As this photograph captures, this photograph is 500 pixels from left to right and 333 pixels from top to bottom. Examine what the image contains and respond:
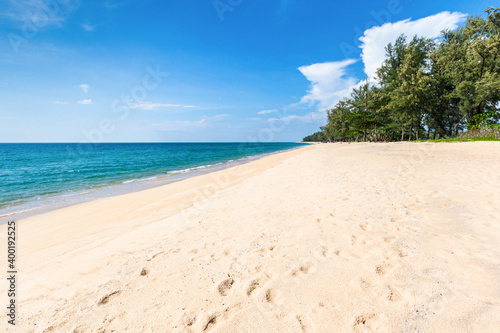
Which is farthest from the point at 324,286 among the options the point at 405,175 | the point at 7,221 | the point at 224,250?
the point at 7,221

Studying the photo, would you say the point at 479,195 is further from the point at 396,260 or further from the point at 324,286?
the point at 324,286

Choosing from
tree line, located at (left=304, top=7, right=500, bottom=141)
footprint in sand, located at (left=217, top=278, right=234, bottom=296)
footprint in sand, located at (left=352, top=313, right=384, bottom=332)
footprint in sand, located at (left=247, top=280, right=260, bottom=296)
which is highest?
tree line, located at (left=304, top=7, right=500, bottom=141)

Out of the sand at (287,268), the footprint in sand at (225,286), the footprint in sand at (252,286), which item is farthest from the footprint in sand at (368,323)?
the footprint in sand at (225,286)

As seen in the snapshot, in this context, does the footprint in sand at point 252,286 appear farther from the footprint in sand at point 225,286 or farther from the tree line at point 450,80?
the tree line at point 450,80

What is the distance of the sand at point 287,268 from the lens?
250cm

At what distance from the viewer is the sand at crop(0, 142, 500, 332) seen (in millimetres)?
2500

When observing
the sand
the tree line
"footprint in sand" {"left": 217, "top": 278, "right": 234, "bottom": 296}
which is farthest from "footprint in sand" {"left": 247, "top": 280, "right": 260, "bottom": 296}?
the tree line

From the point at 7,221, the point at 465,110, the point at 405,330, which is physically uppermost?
the point at 465,110

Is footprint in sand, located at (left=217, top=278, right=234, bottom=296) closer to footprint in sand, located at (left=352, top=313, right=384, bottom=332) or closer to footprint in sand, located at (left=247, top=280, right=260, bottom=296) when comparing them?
footprint in sand, located at (left=247, top=280, right=260, bottom=296)

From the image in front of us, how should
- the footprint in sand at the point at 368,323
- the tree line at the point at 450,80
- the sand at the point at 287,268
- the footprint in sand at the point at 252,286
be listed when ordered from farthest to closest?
1. the tree line at the point at 450,80
2. the footprint in sand at the point at 252,286
3. the sand at the point at 287,268
4. the footprint in sand at the point at 368,323

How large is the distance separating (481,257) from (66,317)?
21.0 ft

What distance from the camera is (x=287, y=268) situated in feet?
11.4

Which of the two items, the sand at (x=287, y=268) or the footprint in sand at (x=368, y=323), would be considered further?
the sand at (x=287, y=268)

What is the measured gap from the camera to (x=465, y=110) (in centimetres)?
2906
